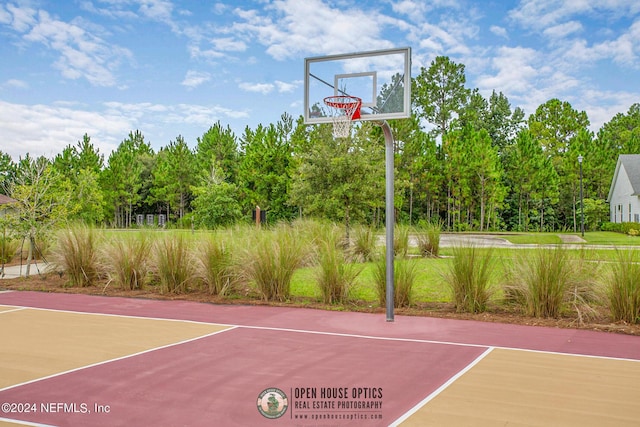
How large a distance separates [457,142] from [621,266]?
Answer: 32055 millimetres

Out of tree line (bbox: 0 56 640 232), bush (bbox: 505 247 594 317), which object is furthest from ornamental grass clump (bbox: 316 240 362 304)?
tree line (bbox: 0 56 640 232)

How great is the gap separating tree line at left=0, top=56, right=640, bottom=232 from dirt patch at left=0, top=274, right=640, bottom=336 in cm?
1262

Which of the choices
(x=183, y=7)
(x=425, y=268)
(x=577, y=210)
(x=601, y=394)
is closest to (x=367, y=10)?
(x=183, y=7)

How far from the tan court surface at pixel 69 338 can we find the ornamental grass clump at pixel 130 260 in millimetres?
2364

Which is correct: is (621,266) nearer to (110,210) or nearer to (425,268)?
(425,268)

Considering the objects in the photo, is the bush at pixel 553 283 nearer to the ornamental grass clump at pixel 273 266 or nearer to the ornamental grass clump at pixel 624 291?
the ornamental grass clump at pixel 624 291

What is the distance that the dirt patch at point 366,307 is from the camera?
26.0 feet

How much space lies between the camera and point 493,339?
7.08m

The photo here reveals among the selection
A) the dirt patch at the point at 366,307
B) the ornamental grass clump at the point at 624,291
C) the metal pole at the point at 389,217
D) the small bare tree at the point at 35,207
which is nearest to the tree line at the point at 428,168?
the small bare tree at the point at 35,207

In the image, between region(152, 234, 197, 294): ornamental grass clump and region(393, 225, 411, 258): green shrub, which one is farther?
region(393, 225, 411, 258): green shrub

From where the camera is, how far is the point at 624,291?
7879mm

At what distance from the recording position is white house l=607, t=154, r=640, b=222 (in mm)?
33906

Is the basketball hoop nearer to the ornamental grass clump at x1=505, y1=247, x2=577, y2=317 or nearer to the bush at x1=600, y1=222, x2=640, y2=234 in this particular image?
the ornamental grass clump at x1=505, y1=247, x2=577, y2=317

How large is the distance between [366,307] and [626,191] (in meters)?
32.2
